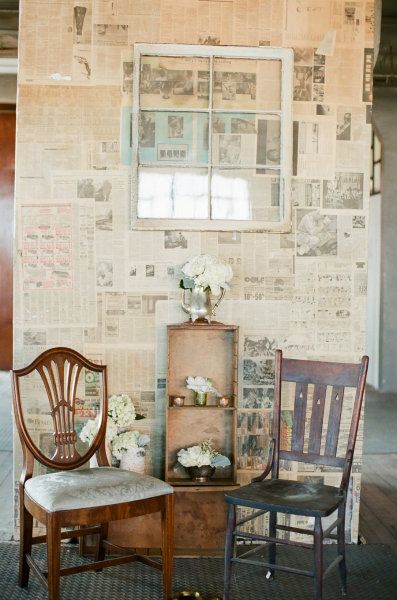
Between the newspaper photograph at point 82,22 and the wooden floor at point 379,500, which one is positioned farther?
the wooden floor at point 379,500

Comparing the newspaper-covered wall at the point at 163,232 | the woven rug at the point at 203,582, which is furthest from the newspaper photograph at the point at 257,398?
the woven rug at the point at 203,582

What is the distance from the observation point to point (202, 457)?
362 centimetres

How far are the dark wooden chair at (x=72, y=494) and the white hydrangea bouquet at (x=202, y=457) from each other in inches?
18.3

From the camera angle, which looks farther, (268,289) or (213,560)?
(268,289)

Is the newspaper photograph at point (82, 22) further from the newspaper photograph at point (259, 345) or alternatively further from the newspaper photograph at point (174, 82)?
the newspaper photograph at point (259, 345)

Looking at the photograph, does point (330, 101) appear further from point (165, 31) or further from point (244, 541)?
point (244, 541)

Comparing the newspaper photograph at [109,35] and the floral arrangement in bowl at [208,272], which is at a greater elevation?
the newspaper photograph at [109,35]

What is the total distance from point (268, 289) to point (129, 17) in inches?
61.5

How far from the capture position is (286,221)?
3738 millimetres

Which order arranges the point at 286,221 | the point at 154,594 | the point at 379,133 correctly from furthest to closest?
the point at 379,133 < the point at 286,221 < the point at 154,594

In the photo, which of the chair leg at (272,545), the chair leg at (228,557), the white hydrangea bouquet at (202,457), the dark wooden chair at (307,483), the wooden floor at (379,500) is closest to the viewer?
the dark wooden chair at (307,483)

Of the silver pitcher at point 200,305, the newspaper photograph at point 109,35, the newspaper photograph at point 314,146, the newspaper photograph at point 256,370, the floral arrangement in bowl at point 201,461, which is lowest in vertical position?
the floral arrangement in bowl at point 201,461

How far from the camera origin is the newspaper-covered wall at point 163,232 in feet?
12.1

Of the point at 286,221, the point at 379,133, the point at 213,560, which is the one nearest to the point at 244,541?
the point at 213,560
